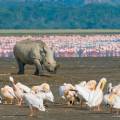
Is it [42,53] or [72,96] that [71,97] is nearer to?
[72,96]

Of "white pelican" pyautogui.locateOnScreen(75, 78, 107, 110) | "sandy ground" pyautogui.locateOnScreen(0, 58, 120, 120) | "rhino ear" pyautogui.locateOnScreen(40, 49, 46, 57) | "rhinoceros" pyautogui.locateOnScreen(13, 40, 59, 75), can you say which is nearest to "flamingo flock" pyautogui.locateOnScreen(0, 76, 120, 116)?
"white pelican" pyautogui.locateOnScreen(75, 78, 107, 110)

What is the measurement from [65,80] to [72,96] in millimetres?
8801

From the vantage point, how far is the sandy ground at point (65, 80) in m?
20.9

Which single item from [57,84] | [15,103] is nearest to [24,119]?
[15,103]

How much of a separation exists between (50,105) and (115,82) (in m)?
7.77

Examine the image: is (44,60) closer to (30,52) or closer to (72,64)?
(30,52)

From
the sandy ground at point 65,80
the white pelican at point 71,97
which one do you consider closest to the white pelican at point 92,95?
the sandy ground at point 65,80

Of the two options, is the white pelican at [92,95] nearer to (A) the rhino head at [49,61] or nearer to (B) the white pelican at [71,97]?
(B) the white pelican at [71,97]

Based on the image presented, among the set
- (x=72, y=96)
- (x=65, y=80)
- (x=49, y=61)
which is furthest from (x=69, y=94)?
(x=49, y=61)

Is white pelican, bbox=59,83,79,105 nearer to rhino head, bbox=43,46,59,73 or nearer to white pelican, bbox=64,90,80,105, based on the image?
white pelican, bbox=64,90,80,105

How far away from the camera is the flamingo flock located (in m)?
21.0

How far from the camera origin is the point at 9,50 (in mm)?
57406

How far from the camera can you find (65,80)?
3216 cm

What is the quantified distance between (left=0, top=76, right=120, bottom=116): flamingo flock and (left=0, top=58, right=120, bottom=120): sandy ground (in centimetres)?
22
